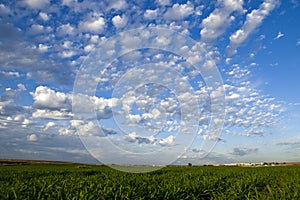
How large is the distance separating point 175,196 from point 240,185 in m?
3.98

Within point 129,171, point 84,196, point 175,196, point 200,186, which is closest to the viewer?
point 84,196

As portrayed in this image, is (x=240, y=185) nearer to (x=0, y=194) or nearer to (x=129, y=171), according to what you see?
(x=0, y=194)

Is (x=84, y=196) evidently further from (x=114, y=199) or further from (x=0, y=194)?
(x=0, y=194)

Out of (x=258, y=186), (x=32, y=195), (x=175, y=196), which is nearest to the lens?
(x=32, y=195)

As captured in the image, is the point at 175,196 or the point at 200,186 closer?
the point at 175,196

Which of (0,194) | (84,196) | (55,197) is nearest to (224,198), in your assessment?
(84,196)

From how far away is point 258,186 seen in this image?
15.2 metres

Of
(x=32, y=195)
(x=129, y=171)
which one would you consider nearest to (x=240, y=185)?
Result: (x=32, y=195)

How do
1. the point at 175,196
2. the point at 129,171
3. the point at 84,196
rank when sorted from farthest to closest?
1. the point at 129,171
2. the point at 175,196
3. the point at 84,196

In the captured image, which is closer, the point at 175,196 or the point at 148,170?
the point at 175,196

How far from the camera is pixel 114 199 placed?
917 cm

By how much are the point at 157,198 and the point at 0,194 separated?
16.0 feet

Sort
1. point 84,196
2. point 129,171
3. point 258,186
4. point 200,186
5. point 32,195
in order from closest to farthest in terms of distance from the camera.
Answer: point 84,196 → point 32,195 → point 200,186 → point 258,186 → point 129,171

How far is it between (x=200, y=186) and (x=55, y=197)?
21.3 feet
